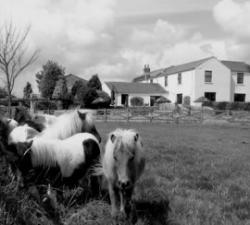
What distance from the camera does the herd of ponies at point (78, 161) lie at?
4664 millimetres

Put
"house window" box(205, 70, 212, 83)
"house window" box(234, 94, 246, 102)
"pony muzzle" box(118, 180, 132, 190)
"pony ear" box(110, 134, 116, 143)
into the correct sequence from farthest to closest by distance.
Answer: "house window" box(234, 94, 246, 102)
"house window" box(205, 70, 212, 83)
"pony ear" box(110, 134, 116, 143)
"pony muzzle" box(118, 180, 132, 190)

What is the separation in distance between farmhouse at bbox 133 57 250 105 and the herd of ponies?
44.4 meters

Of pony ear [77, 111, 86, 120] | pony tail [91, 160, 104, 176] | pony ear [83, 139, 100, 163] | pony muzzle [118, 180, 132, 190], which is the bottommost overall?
pony tail [91, 160, 104, 176]

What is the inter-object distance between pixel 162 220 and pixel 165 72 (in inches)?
2144

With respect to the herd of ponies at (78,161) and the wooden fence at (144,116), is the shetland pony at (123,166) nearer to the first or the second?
the herd of ponies at (78,161)

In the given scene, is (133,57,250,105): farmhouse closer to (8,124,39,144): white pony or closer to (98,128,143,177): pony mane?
(8,124,39,144): white pony

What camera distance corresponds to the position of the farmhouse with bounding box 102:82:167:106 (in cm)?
5562

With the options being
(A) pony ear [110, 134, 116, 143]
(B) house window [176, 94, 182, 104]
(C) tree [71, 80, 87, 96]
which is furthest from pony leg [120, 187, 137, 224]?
(B) house window [176, 94, 182, 104]

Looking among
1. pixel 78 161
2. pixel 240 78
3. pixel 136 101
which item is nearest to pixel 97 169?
pixel 78 161

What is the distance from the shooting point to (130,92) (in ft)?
183

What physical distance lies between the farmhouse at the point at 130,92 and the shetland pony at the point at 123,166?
49929 millimetres

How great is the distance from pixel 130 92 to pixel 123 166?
5144 centimetres

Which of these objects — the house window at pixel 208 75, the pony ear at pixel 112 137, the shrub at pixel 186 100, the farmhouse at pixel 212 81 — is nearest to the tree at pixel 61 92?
the shrub at pixel 186 100

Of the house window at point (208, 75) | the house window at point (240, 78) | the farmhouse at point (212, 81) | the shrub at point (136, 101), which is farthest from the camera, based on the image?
the shrub at point (136, 101)
